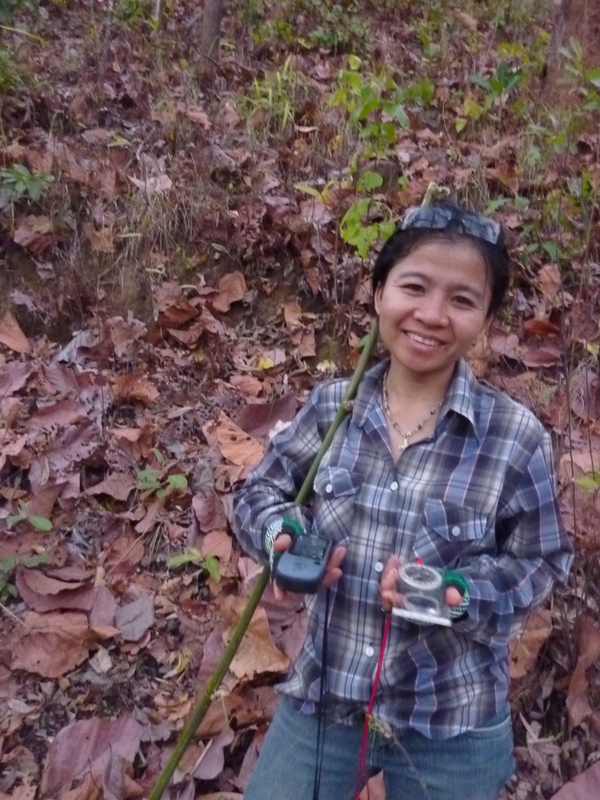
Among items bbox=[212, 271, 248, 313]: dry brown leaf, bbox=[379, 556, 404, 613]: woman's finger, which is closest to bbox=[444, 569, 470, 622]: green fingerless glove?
bbox=[379, 556, 404, 613]: woman's finger

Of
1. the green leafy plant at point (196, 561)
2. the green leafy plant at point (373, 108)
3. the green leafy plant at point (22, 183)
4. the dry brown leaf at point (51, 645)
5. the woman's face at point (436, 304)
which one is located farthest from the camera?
the green leafy plant at point (22, 183)

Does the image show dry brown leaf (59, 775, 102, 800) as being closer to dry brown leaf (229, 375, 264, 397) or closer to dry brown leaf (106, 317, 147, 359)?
dry brown leaf (229, 375, 264, 397)

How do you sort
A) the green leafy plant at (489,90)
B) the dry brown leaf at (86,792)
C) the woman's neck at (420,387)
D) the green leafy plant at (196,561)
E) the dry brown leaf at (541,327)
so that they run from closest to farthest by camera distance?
the woman's neck at (420,387)
the dry brown leaf at (86,792)
the green leafy plant at (196,561)
the dry brown leaf at (541,327)
the green leafy plant at (489,90)

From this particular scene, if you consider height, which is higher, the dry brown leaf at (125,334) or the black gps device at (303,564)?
the black gps device at (303,564)

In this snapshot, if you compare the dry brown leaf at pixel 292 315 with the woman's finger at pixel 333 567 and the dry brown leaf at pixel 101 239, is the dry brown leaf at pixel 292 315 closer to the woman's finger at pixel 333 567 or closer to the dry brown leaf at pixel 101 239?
the dry brown leaf at pixel 101 239

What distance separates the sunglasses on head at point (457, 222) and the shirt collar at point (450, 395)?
299 millimetres

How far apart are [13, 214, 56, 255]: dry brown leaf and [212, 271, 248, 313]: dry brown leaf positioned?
3.35ft

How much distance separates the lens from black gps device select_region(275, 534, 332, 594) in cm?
148

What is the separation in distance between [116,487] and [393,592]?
1992mm

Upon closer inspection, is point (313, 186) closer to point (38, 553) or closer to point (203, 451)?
point (203, 451)

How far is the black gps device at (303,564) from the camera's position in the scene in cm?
148

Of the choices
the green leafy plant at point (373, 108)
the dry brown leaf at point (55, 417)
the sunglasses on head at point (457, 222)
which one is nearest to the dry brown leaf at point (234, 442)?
the dry brown leaf at point (55, 417)

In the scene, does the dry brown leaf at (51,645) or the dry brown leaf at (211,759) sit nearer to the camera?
the dry brown leaf at (211,759)

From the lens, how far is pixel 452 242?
1.59 metres
